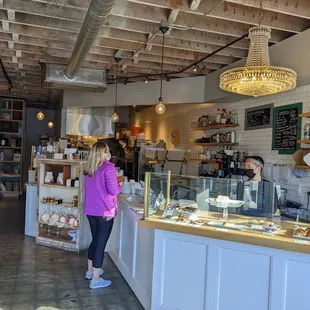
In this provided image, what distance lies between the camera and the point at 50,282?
13.4ft

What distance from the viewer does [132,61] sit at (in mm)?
6750

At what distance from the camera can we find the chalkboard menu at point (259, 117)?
5945 mm

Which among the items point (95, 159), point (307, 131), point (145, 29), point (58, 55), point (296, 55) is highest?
point (145, 29)

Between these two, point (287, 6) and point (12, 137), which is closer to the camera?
point (287, 6)

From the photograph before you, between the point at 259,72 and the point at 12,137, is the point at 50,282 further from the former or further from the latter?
the point at 12,137

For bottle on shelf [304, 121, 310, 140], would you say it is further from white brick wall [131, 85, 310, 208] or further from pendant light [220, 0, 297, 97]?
pendant light [220, 0, 297, 97]

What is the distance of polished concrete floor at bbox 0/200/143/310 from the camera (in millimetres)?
3543

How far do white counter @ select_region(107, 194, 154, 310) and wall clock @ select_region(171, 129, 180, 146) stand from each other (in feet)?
16.0

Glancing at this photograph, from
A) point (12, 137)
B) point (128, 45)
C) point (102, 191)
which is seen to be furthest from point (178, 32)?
point (12, 137)

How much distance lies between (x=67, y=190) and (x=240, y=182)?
3336 millimetres

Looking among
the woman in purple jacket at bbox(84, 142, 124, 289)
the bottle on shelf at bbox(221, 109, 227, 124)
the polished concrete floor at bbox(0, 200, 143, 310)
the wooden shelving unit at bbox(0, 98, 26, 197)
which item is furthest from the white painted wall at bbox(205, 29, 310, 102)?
the wooden shelving unit at bbox(0, 98, 26, 197)

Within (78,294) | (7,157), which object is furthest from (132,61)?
(7,157)

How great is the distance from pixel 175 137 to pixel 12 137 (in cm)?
575

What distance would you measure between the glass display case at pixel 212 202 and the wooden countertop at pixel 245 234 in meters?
0.05
